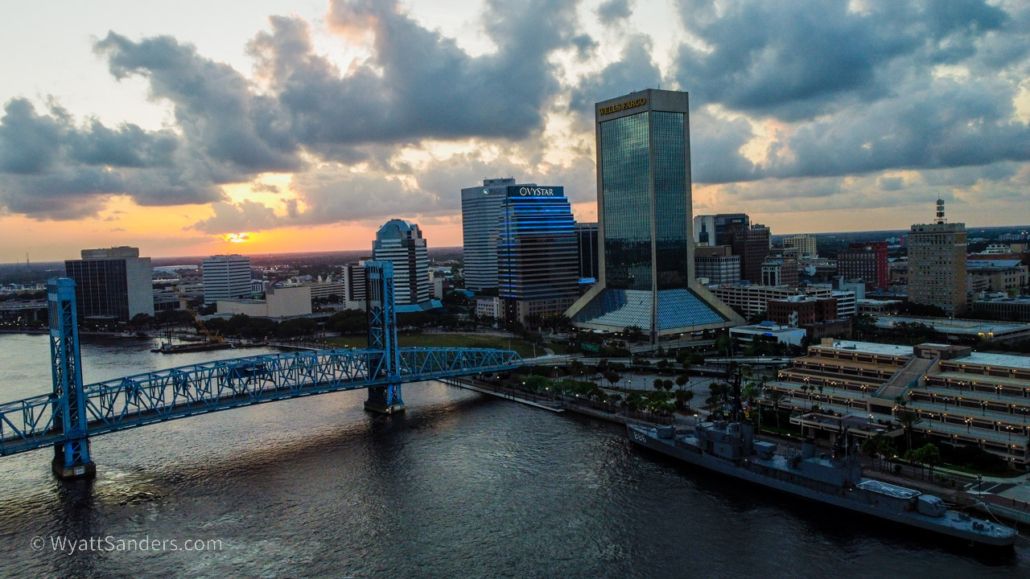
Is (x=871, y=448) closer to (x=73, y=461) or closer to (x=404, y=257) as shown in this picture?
(x=73, y=461)

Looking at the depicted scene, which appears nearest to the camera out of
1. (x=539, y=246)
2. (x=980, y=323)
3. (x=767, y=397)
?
(x=767, y=397)

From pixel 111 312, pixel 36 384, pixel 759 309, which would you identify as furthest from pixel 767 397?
pixel 111 312

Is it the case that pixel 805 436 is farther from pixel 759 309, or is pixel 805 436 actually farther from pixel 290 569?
pixel 759 309

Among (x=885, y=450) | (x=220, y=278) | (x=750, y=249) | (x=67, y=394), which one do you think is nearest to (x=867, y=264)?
(x=750, y=249)

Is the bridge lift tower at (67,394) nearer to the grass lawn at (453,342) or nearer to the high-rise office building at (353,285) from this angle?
the grass lawn at (453,342)

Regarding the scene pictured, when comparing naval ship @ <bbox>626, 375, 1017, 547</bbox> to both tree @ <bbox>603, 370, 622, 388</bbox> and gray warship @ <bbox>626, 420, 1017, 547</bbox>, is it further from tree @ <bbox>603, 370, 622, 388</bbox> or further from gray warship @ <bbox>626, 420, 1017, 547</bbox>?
tree @ <bbox>603, 370, 622, 388</bbox>
